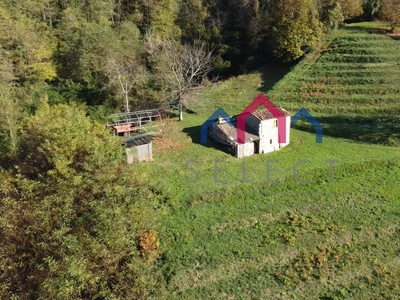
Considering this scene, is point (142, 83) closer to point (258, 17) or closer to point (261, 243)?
point (258, 17)

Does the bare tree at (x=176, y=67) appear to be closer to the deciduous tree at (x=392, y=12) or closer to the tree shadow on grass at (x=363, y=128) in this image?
the tree shadow on grass at (x=363, y=128)

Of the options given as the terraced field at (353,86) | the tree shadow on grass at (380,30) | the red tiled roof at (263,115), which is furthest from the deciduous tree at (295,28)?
the red tiled roof at (263,115)

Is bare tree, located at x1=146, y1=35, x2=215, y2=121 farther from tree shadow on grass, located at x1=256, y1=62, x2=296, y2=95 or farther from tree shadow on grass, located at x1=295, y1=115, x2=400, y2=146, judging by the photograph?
tree shadow on grass, located at x1=295, y1=115, x2=400, y2=146

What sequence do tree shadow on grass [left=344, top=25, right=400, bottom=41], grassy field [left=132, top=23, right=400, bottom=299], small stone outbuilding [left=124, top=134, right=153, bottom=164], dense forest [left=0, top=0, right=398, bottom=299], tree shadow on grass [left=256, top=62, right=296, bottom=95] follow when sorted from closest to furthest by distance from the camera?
dense forest [left=0, top=0, right=398, bottom=299] → grassy field [left=132, top=23, right=400, bottom=299] → small stone outbuilding [left=124, top=134, right=153, bottom=164] → tree shadow on grass [left=256, top=62, right=296, bottom=95] → tree shadow on grass [left=344, top=25, right=400, bottom=41]

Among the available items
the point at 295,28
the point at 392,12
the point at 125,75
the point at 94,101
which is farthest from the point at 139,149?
the point at 392,12

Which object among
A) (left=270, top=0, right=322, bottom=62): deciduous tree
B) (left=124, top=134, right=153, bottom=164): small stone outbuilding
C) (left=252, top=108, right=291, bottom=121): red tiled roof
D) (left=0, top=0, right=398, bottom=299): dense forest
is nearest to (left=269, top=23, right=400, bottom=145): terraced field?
(left=270, top=0, right=322, bottom=62): deciduous tree
